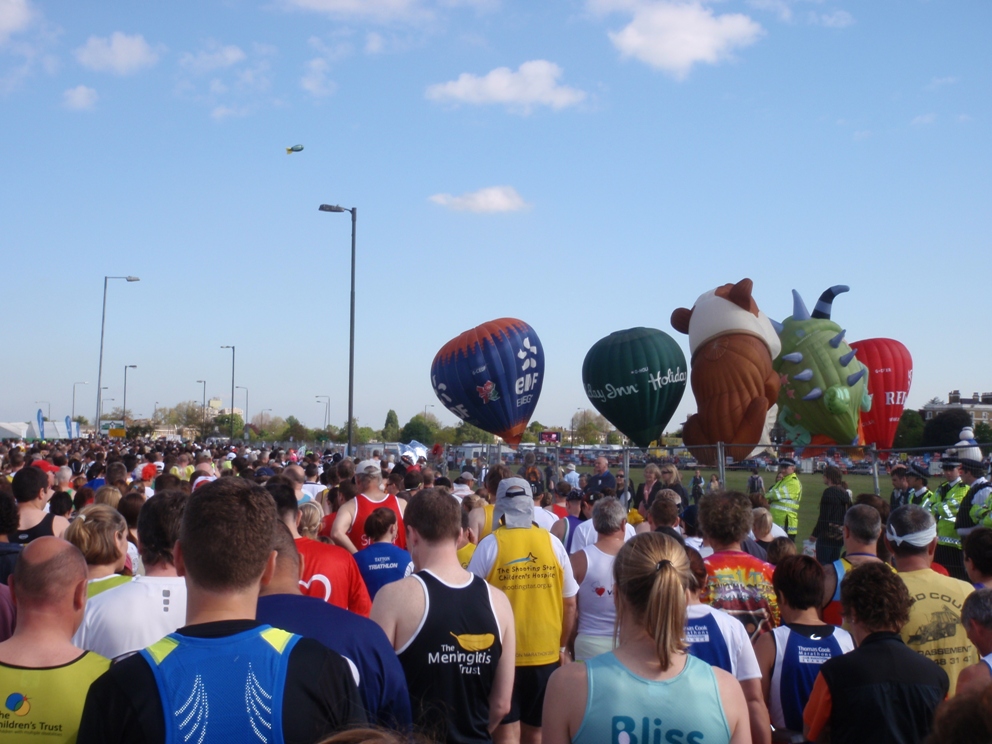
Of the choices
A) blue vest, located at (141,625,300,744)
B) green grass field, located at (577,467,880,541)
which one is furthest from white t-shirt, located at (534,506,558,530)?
blue vest, located at (141,625,300,744)

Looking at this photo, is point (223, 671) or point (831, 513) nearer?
point (223, 671)

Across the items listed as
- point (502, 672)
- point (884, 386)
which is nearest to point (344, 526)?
point (502, 672)

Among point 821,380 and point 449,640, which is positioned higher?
point 821,380

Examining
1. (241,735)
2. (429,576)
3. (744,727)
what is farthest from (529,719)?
(241,735)

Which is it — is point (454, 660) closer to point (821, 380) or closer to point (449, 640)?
point (449, 640)

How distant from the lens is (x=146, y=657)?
84.3 inches

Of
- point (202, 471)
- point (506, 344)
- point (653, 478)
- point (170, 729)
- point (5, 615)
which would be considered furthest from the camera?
point (506, 344)

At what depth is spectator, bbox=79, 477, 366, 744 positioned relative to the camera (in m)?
2.08

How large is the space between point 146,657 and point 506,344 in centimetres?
2360

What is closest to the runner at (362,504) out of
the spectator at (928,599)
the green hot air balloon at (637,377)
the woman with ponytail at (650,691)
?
the spectator at (928,599)

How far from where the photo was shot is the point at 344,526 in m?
7.92

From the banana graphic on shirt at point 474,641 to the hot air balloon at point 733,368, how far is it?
86.1 ft

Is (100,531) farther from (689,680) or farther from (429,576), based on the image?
(689,680)

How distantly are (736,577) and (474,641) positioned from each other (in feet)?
5.33
